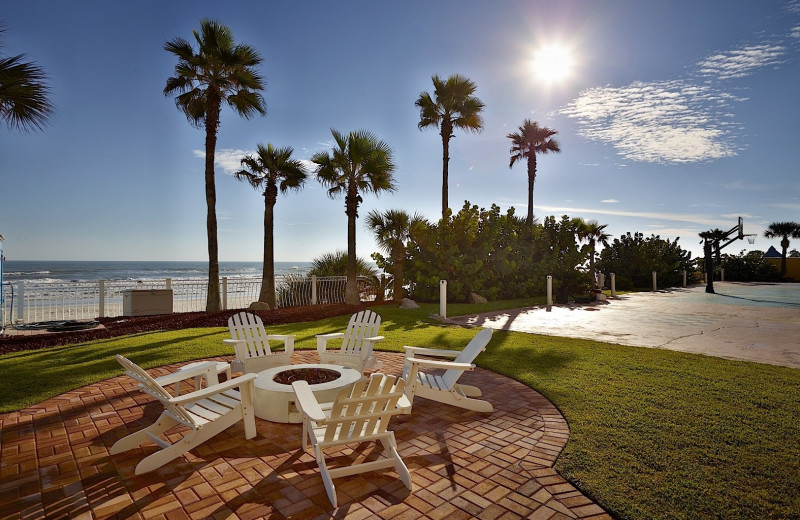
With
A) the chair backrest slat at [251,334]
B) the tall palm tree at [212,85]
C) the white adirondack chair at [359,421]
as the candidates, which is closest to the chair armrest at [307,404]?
the white adirondack chair at [359,421]

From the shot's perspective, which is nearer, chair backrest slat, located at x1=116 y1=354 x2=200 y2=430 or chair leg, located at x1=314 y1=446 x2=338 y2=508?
chair leg, located at x1=314 y1=446 x2=338 y2=508

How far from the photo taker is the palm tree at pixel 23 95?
6.54 meters

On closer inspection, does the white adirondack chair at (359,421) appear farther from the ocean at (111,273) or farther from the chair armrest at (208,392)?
the ocean at (111,273)

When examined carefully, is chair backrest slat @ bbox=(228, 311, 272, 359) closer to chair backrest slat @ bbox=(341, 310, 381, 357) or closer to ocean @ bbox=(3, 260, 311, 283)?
chair backrest slat @ bbox=(341, 310, 381, 357)

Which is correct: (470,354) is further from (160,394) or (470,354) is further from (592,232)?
(592,232)

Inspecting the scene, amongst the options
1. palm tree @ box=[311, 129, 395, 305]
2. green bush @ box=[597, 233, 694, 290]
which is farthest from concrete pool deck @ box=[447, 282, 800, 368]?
green bush @ box=[597, 233, 694, 290]

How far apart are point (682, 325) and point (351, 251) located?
10.7 meters

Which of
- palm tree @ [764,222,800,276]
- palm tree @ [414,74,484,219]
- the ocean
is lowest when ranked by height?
the ocean

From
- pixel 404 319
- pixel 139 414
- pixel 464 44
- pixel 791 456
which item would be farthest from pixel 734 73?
pixel 139 414

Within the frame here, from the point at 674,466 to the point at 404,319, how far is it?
28.2 feet

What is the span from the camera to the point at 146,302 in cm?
1223

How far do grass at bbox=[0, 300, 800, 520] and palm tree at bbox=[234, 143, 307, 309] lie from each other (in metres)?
5.84

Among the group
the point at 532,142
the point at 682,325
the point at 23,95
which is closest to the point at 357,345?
the point at 23,95

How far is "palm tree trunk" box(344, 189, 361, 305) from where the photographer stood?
15250 mm
